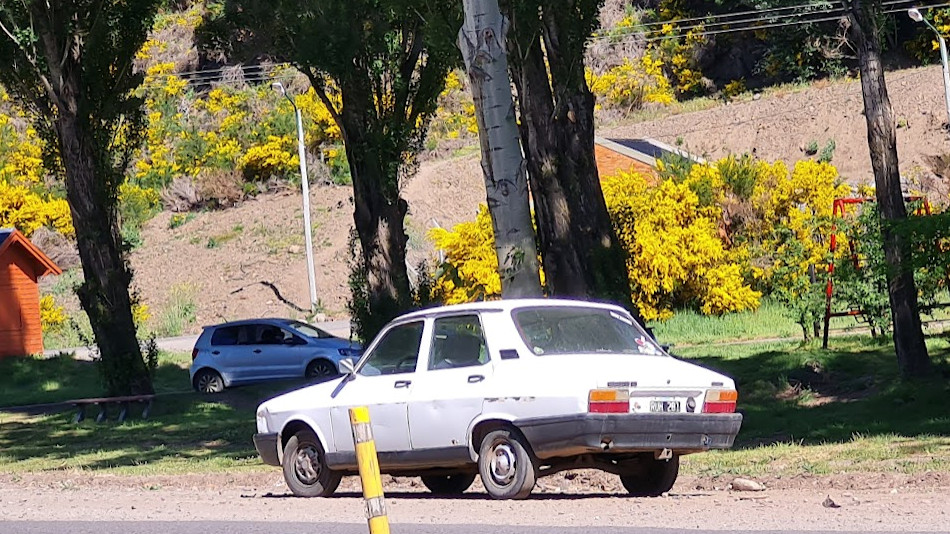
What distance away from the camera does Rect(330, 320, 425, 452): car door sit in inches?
475

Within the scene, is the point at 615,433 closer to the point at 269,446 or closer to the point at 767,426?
the point at 269,446

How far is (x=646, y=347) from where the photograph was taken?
11945 millimetres

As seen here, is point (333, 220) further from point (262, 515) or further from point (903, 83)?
point (262, 515)

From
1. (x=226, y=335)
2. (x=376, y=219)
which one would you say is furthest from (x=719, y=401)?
(x=226, y=335)

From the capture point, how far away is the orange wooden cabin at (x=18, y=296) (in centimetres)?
4328

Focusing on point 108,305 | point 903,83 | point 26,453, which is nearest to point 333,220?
point 903,83

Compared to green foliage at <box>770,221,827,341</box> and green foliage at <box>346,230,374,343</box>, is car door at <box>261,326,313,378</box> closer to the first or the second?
green foliage at <box>346,230,374,343</box>

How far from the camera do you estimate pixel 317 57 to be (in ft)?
88.4

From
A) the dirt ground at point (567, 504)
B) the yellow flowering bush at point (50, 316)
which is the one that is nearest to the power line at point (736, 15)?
the yellow flowering bush at point (50, 316)

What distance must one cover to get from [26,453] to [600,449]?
44.1 ft

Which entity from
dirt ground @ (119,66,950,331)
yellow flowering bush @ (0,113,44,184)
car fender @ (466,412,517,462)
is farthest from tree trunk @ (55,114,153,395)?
yellow flowering bush @ (0,113,44,184)

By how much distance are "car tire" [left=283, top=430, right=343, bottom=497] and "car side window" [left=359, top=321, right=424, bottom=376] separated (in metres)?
0.86

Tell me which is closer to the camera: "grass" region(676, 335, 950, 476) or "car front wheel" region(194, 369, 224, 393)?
"grass" region(676, 335, 950, 476)

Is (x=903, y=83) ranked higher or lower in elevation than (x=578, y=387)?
higher
